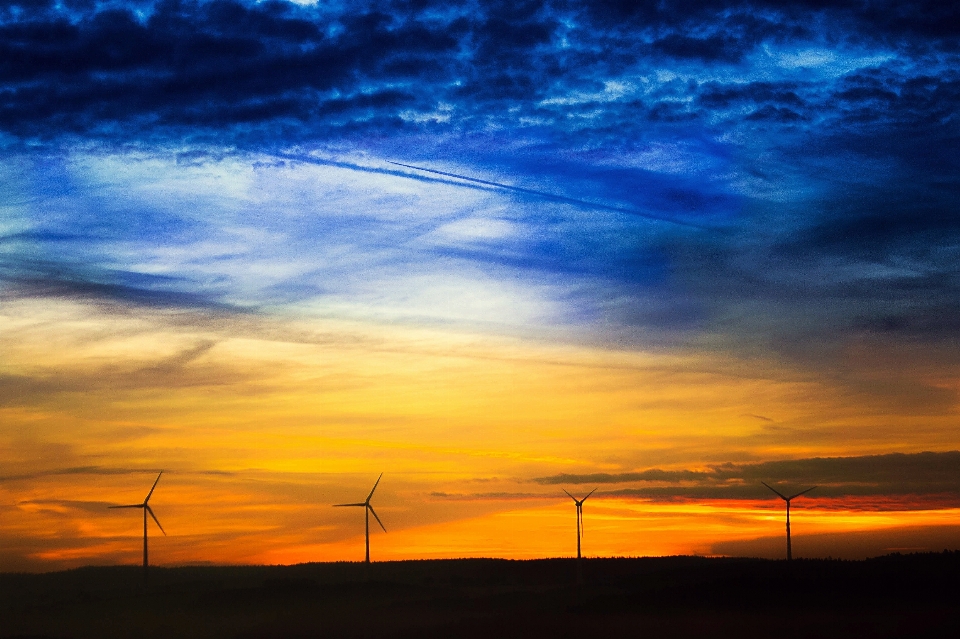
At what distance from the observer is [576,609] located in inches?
4998

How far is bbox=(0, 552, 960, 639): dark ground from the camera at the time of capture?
10588 centimetres

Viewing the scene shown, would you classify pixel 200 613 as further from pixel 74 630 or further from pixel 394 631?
pixel 394 631

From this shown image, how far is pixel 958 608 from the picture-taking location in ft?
382

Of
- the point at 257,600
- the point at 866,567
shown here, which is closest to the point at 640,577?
the point at 866,567

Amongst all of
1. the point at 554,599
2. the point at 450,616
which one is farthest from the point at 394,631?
the point at 554,599

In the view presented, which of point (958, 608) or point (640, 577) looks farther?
point (640, 577)

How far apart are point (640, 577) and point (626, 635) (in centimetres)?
9103

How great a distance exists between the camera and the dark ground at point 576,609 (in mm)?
105875

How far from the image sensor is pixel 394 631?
360ft

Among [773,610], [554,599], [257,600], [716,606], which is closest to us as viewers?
[773,610]

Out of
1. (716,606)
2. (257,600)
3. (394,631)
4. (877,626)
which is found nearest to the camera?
(877,626)

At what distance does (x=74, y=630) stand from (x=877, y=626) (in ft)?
287

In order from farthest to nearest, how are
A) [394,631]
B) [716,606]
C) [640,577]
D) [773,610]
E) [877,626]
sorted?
[640,577] → [716,606] → [773,610] → [394,631] → [877,626]

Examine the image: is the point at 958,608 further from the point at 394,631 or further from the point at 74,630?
the point at 74,630
